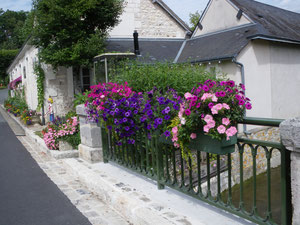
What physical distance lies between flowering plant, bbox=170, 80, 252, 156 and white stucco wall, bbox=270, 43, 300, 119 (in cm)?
818

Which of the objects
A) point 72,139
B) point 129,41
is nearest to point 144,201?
point 72,139

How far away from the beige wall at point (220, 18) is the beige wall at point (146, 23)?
2467mm

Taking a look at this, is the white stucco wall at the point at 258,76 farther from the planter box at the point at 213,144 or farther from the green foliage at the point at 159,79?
the planter box at the point at 213,144

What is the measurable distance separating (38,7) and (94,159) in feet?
22.1

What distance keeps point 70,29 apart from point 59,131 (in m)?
4.61

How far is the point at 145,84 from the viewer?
559 centimetres

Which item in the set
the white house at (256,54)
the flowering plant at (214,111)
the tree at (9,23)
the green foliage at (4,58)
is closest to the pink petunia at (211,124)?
the flowering plant at (214,111)

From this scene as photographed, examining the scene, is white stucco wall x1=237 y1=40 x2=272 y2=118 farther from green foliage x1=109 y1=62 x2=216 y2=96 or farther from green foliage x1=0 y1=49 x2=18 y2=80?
green foliage x1=0 y1=49 x2=18 y2=80

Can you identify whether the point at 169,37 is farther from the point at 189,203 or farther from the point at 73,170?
the point at 189,203

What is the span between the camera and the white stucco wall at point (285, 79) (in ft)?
33.0

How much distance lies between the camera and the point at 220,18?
38.8 feet

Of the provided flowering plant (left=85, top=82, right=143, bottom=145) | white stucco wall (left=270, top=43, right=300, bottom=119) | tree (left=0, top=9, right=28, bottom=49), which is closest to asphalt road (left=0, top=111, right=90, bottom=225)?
flowering plant (left=85, top=82, right=143, bottom=145)

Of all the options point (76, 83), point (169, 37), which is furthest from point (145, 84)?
point (169, 37)

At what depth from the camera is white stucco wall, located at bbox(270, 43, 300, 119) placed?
33.0 feet
